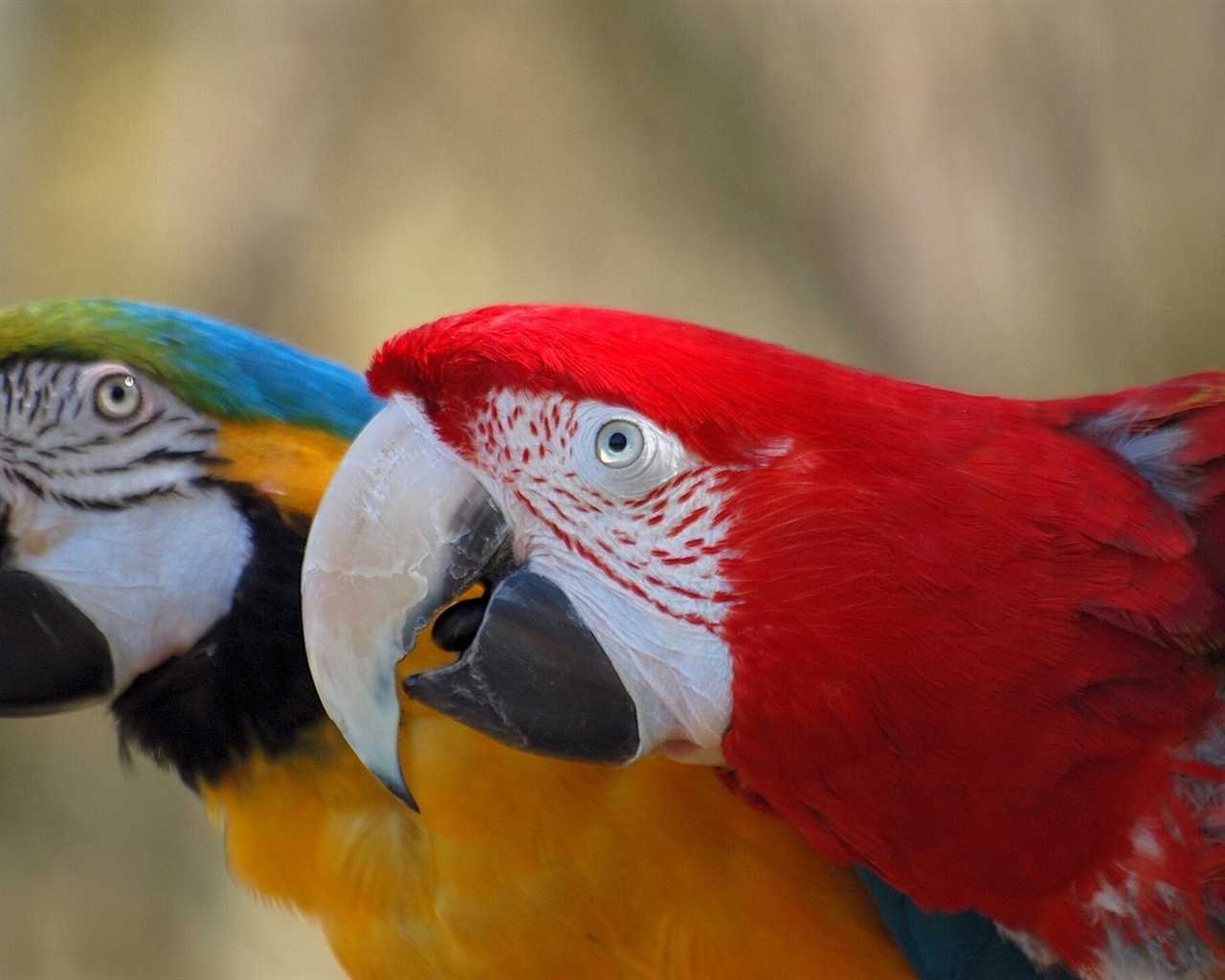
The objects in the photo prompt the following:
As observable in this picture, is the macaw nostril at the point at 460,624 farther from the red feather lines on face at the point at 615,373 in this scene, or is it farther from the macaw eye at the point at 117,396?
the macaw eye at the point at 117,396

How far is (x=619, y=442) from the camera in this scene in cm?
100

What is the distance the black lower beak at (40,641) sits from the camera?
126 centimetres

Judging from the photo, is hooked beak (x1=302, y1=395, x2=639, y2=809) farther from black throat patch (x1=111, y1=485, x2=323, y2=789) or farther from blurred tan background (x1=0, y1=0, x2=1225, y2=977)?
blurred tan background (x1=0, y1=0, x2=1225, y2=977)

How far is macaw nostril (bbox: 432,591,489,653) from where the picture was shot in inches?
40.3

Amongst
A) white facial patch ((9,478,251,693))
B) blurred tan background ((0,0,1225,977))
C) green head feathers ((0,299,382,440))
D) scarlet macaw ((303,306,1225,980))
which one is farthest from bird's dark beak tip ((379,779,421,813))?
blurred tan background ((0,0,1225,977))

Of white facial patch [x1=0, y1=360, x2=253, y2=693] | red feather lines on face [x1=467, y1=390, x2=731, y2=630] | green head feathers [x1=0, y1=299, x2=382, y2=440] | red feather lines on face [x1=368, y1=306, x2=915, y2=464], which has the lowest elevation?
white facial patch [x1=0, y1=360, x2=253, y2=693]

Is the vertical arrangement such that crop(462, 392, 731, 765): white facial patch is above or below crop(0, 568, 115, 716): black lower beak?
above

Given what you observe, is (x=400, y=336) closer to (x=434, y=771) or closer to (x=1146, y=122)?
(x=434, y=771)

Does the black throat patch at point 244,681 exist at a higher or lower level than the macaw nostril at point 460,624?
lower

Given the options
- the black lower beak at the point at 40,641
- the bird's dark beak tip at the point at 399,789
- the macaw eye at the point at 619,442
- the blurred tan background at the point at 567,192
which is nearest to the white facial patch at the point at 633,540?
the macaw eye at the point at 619,442

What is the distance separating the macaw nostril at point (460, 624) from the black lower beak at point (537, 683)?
0.07ft

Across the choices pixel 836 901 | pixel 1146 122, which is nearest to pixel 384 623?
pixel 836 901

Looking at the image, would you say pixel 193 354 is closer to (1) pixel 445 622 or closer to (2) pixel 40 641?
(2) pixel 40 641

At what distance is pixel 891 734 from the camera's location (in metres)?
0.99
